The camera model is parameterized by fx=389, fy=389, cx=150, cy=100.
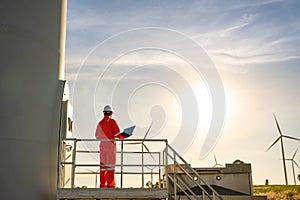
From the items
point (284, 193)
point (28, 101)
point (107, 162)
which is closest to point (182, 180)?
point (107, 162)

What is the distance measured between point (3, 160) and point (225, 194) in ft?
16.9

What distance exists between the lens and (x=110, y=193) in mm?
7230

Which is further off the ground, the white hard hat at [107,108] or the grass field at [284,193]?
the white hard hat at [107,108]

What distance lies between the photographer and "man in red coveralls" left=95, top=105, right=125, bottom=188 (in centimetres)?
812

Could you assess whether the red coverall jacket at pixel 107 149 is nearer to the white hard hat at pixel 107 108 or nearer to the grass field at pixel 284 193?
the white hard hat at pixel 107 108

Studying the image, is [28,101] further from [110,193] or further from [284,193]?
[284,193]

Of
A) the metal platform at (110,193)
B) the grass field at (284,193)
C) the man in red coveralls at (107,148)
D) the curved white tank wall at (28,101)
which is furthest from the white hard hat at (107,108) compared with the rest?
the grass field at (284,193)

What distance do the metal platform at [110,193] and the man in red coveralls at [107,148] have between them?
2.26 feet

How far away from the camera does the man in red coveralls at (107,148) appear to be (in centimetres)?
812

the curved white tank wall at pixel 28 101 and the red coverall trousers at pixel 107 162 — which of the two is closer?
the curved white tank wall at pixel 28 101

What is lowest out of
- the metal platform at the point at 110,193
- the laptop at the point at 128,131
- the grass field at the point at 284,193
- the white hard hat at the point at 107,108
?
the metal platform at the point at 110,193

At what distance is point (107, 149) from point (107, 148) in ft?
0.07

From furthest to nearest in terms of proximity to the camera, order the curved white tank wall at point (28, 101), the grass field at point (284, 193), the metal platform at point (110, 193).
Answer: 1. the grass field at point (284, 193)
2. the metal platform at point (110, 193)
3. the curved white tank wall at point (28, 101)

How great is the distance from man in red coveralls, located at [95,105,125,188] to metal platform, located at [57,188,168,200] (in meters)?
0.69
